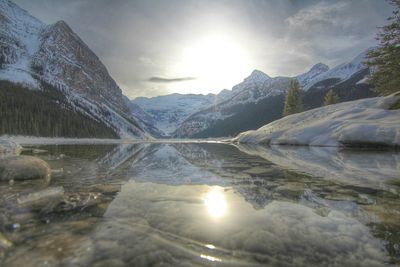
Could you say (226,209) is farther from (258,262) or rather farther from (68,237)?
(68,237)

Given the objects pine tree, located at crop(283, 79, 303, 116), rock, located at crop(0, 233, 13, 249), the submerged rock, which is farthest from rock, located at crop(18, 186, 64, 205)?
pine tree, located at crop(283, 79, 303, 116)

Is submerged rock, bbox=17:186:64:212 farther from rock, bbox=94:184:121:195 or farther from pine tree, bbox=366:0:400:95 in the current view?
pine tree, bbox=366:0:400:95

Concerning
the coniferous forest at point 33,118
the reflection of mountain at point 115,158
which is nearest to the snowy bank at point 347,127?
the reflection of mountain at point 115,158

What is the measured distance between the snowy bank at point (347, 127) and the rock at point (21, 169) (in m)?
25.8

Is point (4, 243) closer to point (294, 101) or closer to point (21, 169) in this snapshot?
point (21, 169)

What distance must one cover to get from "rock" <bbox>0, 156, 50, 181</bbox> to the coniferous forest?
106460 millimetres

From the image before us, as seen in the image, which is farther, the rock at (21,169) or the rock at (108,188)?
the rock at (21,169)

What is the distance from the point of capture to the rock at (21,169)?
10344mm

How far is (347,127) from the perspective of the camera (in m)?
26.3

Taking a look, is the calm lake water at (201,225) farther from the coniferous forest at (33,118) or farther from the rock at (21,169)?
the coniferous forest at (33,118)

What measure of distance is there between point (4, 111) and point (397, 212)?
5071 inches

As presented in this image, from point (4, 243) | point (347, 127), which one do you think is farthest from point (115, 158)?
point (347, 127)

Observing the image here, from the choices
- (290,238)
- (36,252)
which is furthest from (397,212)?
(36,252)

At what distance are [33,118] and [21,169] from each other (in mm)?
123475
